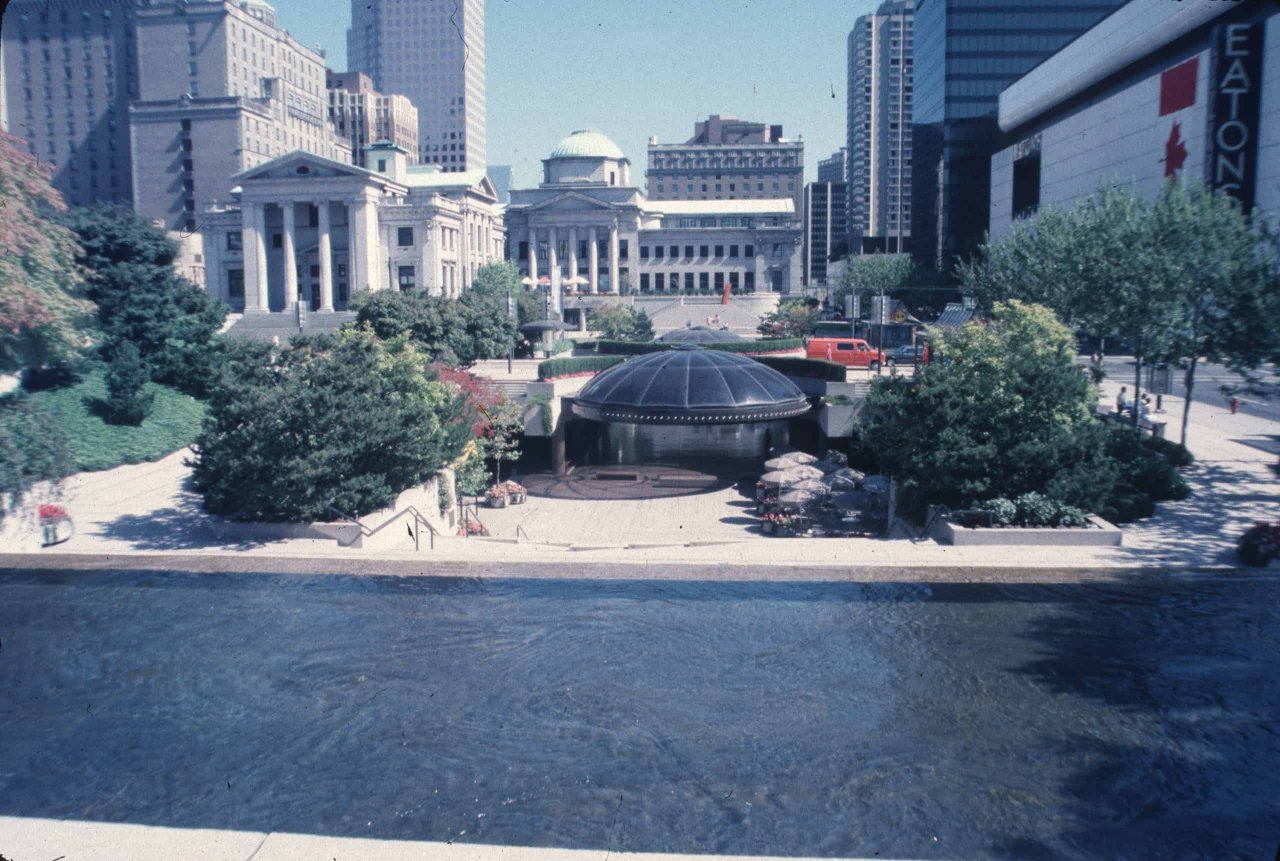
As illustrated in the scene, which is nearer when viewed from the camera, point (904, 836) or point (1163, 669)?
point (904, 836)

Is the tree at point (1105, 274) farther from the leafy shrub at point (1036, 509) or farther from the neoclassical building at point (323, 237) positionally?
the neoclassical building at point (323, 237)

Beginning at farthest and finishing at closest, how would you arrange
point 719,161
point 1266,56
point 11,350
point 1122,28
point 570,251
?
point 719,161, point 570,251, point 1122,28, point 1266,56, point 11,350

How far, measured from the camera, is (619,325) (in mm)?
78938

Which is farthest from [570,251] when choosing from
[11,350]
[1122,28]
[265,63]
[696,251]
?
[11,350]

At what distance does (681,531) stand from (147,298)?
28089 mm

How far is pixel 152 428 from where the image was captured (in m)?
39.7

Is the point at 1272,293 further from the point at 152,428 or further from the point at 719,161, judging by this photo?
the point at 719,161

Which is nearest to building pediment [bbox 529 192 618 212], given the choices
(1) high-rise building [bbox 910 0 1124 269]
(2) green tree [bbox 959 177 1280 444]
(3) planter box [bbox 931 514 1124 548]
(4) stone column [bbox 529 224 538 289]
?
(4) stone column [bbox 529 224 538 289]

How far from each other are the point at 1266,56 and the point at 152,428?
57788 mm

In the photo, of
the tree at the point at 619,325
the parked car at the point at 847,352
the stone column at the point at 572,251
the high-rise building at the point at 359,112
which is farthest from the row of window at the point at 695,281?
the parked car at the point at 847,352

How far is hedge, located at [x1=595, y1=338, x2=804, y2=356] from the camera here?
197 ft

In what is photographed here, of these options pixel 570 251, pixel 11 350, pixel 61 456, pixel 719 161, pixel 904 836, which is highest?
pixel 719 161

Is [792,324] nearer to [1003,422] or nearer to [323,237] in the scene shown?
[323,237]

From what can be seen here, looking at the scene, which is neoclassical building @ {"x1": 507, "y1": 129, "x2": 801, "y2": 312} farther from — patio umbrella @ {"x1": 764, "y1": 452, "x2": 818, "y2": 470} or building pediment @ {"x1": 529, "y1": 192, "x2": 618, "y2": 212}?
patio umbrella @ {"x1": 764, "y1": 452, "x2": 818, "y2": 470}
